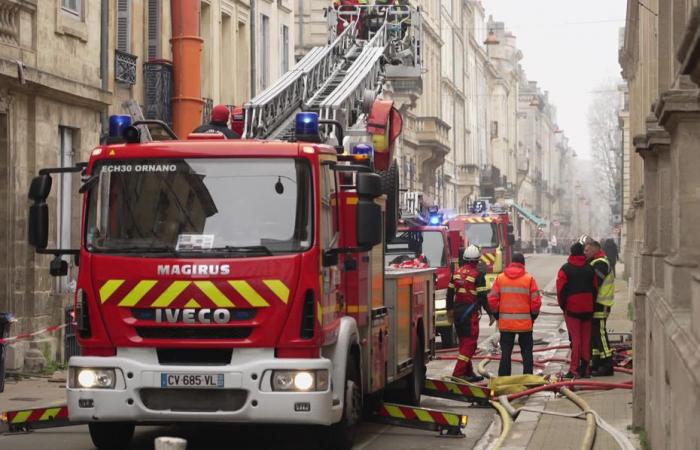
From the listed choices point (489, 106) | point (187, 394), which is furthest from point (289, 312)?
point (489, 106)

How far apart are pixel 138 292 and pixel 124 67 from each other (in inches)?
545

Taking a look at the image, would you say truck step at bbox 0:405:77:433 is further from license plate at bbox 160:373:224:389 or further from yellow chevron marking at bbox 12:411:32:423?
license plate at bbox 160:373:224:389

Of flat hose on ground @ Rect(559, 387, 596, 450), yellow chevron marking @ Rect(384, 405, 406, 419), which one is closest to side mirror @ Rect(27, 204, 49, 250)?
yellow chevron marking @ Rect(384, 405, 406, 419)

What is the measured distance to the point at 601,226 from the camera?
189m

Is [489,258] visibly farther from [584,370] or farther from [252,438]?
[252,438]

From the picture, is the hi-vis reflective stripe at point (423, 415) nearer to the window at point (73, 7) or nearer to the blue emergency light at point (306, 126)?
the blue emergency light at point (306, 126)

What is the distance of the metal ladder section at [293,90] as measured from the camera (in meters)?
18.3

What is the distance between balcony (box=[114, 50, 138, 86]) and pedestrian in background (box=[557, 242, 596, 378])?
8.92 m

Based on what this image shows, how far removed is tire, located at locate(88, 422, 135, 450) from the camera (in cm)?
1175

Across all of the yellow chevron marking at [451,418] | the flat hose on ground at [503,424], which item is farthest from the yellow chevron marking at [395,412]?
the flat hose on ground at [503,424]

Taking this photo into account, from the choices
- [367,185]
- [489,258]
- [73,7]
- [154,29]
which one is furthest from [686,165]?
[489,258]

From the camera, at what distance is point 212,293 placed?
10.9m

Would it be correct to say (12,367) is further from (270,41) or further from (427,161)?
(427,161)

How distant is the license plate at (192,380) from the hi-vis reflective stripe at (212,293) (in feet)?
1.64
